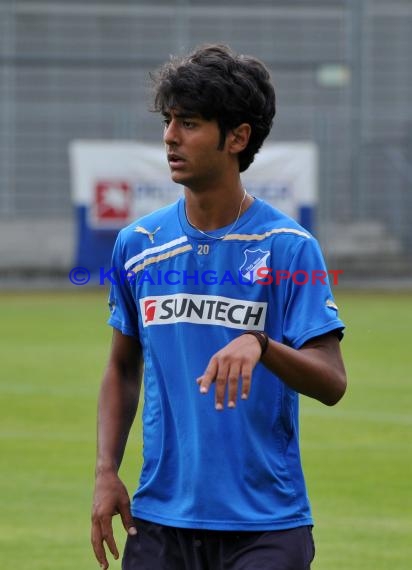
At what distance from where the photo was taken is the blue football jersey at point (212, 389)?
4.01 m

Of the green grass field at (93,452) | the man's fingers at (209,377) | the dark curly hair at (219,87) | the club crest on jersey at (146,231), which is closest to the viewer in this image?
the man's fingers at (209,377)

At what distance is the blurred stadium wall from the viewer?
28.6m

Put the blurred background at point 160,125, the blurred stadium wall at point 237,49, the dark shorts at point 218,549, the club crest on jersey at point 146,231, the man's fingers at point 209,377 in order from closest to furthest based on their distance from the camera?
the man's fingers at point 209,377
the dark shorts at point 218,549
the club crest on jersey at point 146,231
the blurred background at point 160,125
the blurred stadium wall at point 237,49

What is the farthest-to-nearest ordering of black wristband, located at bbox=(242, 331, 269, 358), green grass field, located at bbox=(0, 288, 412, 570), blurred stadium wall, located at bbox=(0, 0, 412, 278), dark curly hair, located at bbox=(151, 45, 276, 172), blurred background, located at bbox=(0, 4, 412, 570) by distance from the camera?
blurred stadium wall, located at bbox=(0, 0, 412, 278)
blurred background, located at bbox=(0, 4, 412, 570)
green grass field, located at bbox=(0, 288, 412, 570)
dark curly hair, located at bbox=(151, 45, 276, 172)
black wristband, located at bbox=(242, 331, 269, 358)

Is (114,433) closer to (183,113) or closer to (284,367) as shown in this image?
(284,367)

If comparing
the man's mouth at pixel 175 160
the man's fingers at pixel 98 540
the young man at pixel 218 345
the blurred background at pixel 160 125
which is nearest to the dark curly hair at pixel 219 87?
the young man at pixel 218 345

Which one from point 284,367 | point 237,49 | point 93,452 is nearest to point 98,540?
point 284,367

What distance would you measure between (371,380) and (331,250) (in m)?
13.3

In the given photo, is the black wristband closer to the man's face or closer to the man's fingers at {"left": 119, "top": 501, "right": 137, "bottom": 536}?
the man's face

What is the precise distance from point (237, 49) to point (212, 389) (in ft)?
90.2

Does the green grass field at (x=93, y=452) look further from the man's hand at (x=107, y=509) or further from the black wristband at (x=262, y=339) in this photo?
the black wristband at (x=262, y=339)

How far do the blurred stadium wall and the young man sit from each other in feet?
78.5

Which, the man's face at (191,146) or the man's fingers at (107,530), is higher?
the man's face at (191,146)

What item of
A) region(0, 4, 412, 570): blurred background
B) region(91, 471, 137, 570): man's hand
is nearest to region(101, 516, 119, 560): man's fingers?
region(91, 471, 137, 570): man's hand
